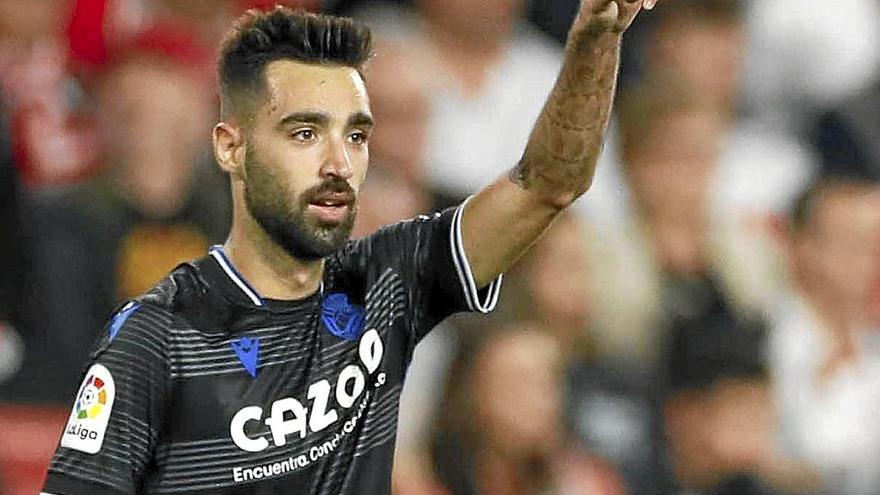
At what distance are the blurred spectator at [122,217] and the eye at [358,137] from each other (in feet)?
8.91

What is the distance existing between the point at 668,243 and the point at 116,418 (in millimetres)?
4411

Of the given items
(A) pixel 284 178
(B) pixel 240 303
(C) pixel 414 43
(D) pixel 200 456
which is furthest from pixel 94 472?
(C) pixel 414 43

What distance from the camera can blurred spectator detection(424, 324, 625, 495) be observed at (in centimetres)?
612

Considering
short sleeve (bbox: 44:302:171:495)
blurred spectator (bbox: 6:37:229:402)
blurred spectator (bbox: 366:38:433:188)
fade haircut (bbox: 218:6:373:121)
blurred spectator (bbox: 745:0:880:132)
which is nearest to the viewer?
short sleeve (bbox: 44:302:171:495)

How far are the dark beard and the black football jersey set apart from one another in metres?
0.12

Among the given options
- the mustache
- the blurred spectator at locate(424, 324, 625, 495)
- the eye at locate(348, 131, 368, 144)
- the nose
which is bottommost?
the mustache

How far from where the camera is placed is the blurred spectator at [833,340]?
736 cm

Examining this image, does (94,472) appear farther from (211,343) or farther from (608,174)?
(608,174)

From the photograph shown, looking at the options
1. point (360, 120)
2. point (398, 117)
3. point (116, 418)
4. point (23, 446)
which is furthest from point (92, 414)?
point (398, 117)

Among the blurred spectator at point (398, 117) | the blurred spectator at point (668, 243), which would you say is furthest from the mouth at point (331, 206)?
the blurred spectator at point (668, 243)

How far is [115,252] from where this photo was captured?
5.82 meters

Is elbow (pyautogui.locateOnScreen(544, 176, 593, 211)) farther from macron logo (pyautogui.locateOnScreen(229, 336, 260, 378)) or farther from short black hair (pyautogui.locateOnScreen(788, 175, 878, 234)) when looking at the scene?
short black hair (pyautogui.locateOnScreen(788, 175, 878, 234))

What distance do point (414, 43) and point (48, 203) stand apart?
1.60 m

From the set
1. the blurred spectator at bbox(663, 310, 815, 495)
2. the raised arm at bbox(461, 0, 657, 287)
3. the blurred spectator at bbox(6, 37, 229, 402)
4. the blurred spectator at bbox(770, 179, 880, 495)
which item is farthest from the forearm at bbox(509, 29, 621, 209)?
the blurred spectator at bbox(770, 179, 880, 495)
